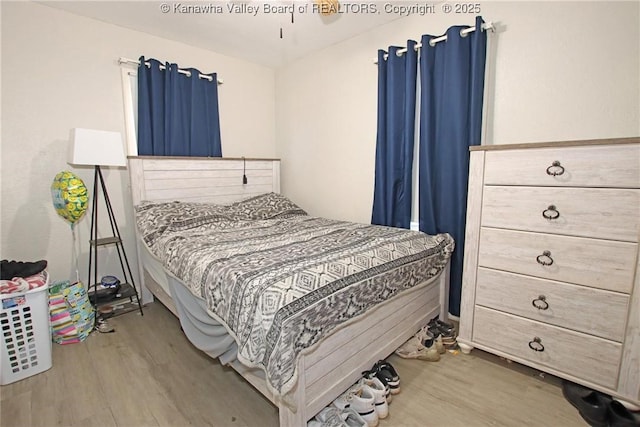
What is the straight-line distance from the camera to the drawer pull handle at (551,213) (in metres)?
1.50

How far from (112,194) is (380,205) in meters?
2.28

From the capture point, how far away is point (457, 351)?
192cm

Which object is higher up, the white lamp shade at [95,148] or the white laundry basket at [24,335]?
the white lamp shade at [95,148]

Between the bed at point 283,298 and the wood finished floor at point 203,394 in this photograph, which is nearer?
the bed at point 283,298

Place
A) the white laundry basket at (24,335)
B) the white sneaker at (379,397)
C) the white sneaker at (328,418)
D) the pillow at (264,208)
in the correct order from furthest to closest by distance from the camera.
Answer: the pillow at (264,208) → the white laundry basket at (24,335) → the white sneaker at (379,397) → the white sneaker at (328,418)

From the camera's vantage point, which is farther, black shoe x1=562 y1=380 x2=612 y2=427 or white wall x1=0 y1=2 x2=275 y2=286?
white wall x1=0 y1=2 x2=275 y2=286

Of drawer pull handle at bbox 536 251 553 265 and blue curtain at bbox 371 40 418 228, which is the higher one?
blue curtain at bbox 371 40 418 228

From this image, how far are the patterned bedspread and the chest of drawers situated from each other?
41 centimetres

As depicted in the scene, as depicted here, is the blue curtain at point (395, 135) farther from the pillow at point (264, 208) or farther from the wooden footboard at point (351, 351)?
the pillow at point (264, 208)

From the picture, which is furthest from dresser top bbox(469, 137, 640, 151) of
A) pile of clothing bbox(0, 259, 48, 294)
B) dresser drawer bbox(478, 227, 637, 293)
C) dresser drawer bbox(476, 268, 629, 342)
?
pile of clothing bbox(0, 259, 48, 294)

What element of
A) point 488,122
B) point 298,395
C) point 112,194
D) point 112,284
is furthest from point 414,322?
point 112,194

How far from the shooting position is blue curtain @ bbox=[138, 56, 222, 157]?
263 cm

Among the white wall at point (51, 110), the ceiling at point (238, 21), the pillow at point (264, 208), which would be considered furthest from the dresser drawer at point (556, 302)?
the white wall at point (51, 110)

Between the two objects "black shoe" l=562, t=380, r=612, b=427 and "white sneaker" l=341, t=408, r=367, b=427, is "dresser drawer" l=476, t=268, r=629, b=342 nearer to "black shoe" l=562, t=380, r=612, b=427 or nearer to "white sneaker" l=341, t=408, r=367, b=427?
"black shoe" l=562, t=380, r=612, b=427
